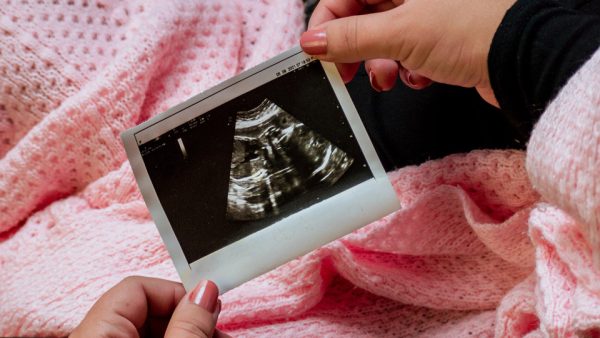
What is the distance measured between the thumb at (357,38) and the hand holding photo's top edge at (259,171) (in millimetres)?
26

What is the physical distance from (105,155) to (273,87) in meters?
0.31

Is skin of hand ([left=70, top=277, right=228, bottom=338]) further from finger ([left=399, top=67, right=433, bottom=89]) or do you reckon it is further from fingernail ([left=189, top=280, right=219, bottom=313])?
finger ([left=399, top=67, right=433, bottom=89])

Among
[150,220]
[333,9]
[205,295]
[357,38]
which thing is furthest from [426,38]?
[150,220]

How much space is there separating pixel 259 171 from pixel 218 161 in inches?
2.0

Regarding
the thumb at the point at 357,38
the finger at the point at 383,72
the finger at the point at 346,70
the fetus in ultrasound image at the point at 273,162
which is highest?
the thumb at the point at 357,38

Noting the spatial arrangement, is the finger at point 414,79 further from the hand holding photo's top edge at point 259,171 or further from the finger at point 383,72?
the hand holding photo's top edge at point 259,171

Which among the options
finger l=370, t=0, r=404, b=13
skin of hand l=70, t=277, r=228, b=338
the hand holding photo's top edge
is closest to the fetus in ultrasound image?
the hand holding photo's top edge

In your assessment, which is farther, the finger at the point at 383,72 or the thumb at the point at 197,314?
the finger at the point at 383,72

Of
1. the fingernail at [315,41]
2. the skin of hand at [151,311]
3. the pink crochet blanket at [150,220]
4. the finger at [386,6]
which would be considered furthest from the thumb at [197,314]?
the finger at [386,6]

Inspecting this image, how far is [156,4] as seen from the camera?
86 cm

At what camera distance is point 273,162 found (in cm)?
67

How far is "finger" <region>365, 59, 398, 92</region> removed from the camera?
0.73 m

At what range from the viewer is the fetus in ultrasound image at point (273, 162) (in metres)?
0.66

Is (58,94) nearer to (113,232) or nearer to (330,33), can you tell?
(113,232)
